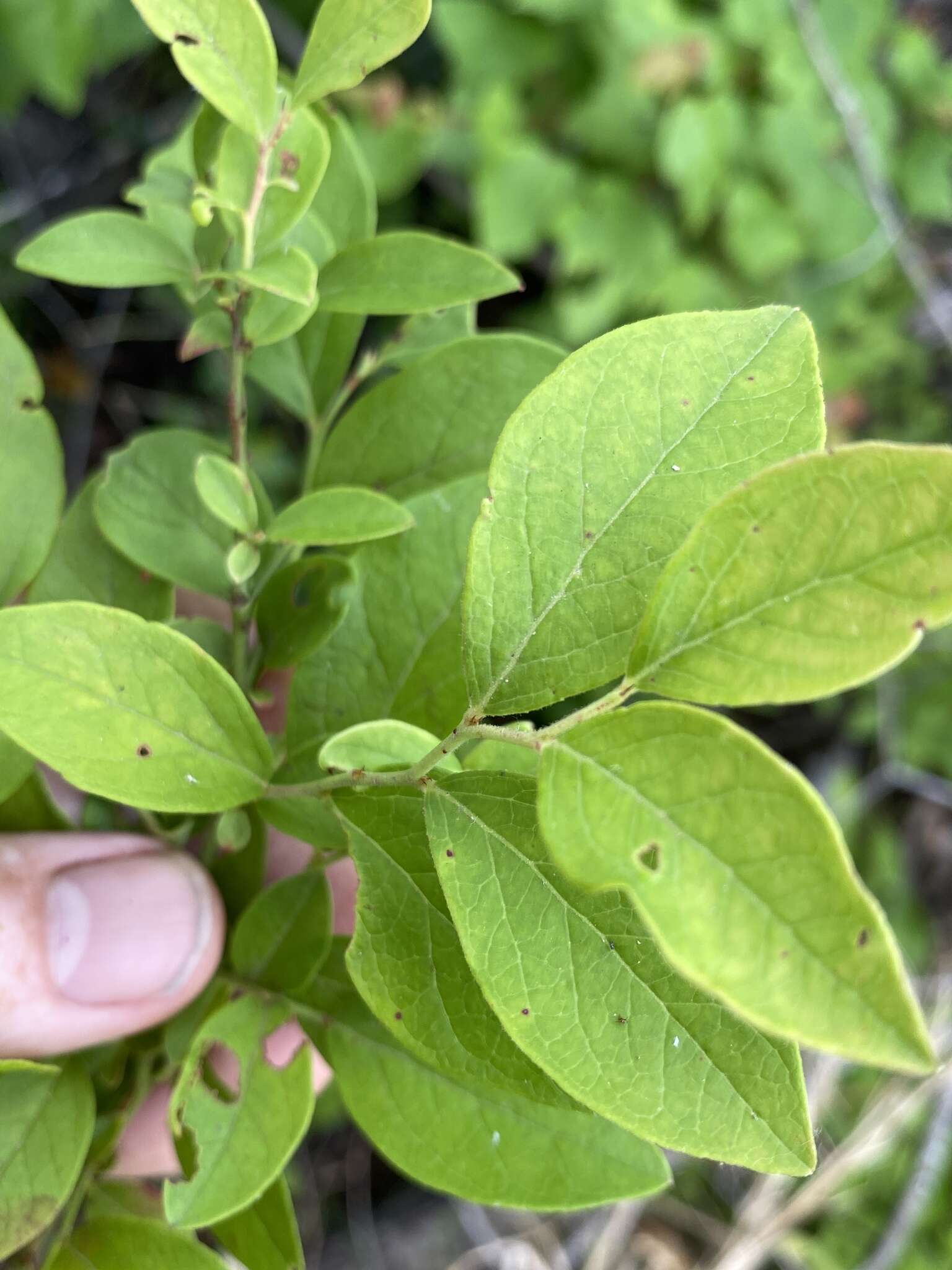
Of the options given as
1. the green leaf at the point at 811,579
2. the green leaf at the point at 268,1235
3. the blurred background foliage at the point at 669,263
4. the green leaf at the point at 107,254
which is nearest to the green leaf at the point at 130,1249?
the green leaf at the point at 268,1235

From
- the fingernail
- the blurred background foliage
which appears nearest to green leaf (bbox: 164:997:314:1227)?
the fingernail

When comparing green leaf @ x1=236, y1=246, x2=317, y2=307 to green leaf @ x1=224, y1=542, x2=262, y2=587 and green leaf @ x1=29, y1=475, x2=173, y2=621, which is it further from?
green leaf @ x1=29, y1=475, x2=173, y2=621

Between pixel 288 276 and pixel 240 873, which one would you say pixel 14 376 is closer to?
pixel 288 276

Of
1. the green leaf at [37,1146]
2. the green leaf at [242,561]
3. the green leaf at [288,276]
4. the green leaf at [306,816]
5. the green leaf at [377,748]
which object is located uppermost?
the green leaf at [288,276]

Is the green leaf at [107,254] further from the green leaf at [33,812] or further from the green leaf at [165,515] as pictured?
the green leaf at [33,812]

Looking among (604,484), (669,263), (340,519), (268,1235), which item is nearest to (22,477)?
(340,519)

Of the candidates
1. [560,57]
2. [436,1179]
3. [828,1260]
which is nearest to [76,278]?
[436,1179]
